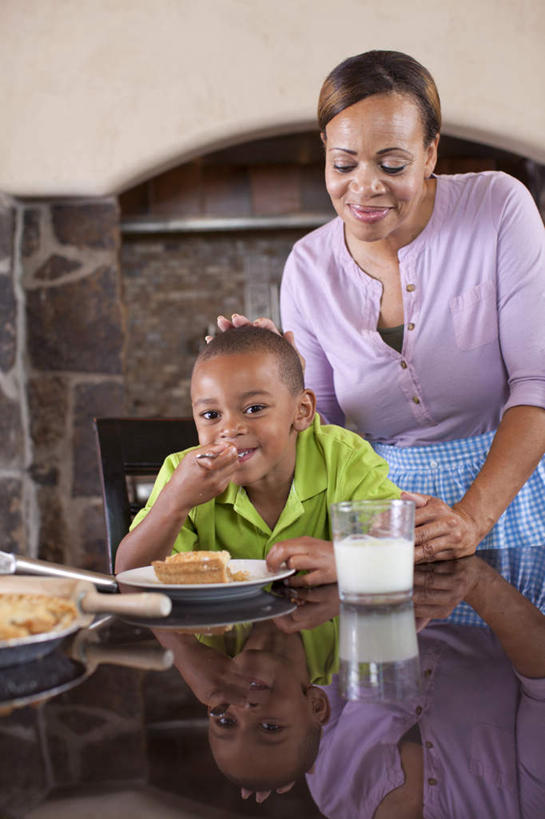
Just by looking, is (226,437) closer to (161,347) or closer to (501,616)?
(501,616)

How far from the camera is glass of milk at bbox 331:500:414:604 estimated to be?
867 millimetres

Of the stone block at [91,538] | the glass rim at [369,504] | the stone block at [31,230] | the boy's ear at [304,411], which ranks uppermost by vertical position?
the stone block at [31,230]

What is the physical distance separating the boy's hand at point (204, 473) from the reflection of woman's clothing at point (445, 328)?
24.4 inches

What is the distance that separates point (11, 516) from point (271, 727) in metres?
3.06

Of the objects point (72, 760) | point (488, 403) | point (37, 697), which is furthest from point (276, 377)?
point (72, 760)

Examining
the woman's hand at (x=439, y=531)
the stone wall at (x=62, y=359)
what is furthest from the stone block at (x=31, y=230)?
the woman's hand at (x=439, y=531)

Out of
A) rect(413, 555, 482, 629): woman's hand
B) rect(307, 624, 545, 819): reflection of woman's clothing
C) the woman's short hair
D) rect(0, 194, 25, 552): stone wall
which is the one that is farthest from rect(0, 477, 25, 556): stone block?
rect(307, 624, 545, 819): reflection of woman's clothing

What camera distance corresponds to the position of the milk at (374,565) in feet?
2.83

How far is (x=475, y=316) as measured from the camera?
1623mm

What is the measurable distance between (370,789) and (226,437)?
87 cm

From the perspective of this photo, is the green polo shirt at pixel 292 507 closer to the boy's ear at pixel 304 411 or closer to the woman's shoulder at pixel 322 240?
the boy's ear at pixel 304 411

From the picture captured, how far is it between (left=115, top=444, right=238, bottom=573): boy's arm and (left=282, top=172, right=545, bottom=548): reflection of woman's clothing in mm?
629

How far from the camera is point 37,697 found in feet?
1.94

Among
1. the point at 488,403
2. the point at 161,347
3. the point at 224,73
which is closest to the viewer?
the point at 488,403
